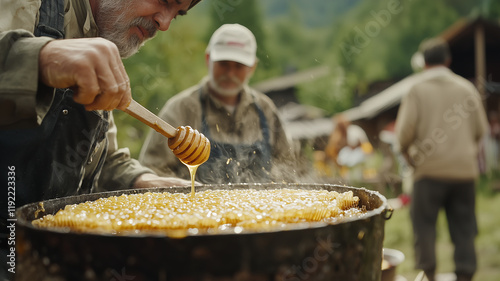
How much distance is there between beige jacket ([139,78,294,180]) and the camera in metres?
4.28

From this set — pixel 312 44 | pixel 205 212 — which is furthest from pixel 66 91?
pixel 312 44

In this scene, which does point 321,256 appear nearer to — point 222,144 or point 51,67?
point 51,67

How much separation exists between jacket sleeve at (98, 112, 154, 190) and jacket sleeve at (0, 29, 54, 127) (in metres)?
1.36

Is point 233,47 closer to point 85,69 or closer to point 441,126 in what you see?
point 441,126

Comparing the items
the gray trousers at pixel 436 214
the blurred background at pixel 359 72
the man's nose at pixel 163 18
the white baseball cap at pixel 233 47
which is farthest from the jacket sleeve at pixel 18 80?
the gray trousers at pixel 436 214

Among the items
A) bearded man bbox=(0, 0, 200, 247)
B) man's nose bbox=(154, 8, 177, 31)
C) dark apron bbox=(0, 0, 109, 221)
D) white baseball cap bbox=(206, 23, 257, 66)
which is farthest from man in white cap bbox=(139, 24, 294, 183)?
dark apron bbox=(0, 0, 109, 221)

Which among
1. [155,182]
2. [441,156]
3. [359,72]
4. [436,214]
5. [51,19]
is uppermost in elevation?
[359,72]

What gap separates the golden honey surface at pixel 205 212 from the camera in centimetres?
157

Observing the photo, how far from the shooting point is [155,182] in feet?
9.05

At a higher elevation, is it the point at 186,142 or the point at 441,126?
the point at 441,126

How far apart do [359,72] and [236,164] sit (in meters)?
32.3

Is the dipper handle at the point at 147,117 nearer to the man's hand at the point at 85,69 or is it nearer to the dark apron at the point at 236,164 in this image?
the man's hand at the point at 85,69

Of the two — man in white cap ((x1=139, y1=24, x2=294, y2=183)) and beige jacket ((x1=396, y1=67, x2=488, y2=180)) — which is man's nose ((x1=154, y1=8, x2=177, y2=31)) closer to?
man in white cap ((x1=139, y1=24, x2=294, y2=183))

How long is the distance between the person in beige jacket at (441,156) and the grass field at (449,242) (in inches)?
25.3
